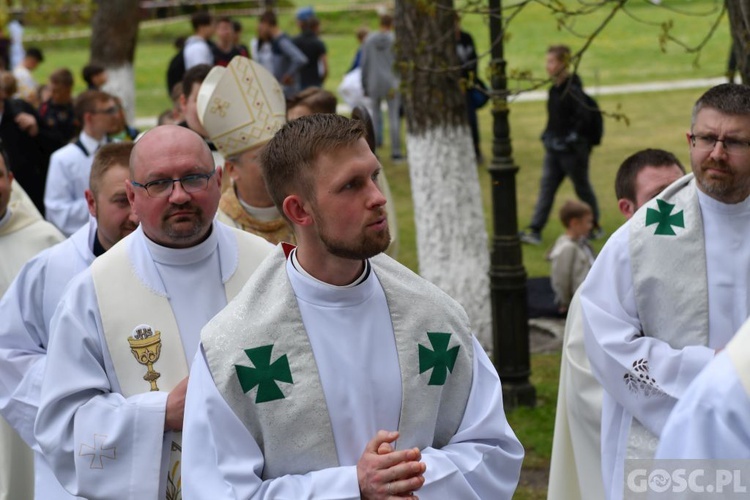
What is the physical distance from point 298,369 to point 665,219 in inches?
80.4

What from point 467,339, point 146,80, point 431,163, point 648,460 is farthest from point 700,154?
point 146,80

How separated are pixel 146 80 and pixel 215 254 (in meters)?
27.4

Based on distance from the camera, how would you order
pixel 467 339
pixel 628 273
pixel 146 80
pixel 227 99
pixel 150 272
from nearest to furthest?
1. pixel 467 339
2. pixel 150 272
3. pixel 628 273
4. pixel 227 99
5. pixel 146 80

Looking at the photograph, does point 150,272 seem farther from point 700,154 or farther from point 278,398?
point 700,154

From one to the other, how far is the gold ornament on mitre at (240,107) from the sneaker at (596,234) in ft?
25.1

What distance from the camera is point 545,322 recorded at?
33.0 feet

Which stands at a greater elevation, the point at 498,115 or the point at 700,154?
the point at 700,154

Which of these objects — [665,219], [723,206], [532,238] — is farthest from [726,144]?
[532,238]

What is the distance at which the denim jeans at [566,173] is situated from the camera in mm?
13203

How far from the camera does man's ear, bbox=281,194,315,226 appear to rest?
3.39 m

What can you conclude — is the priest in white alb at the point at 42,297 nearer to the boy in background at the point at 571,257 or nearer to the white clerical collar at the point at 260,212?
the white clerical collar at the point at 260,212

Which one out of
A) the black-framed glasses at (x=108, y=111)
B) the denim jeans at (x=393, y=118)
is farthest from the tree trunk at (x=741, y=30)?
the denim jeans at (x=393, y=118)

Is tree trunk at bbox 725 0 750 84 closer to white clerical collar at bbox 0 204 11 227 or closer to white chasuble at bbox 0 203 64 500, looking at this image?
white chasuble at bbox 0 203 64 500

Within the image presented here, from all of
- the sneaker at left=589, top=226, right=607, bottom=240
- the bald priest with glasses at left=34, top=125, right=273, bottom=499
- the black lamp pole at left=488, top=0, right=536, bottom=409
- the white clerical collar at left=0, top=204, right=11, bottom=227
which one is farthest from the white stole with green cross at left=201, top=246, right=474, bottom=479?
the sneaker at left=589, top=226, right=607, bottom=240
